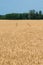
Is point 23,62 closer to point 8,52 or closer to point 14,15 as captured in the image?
point 8,52

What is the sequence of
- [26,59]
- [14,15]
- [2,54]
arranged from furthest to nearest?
[14,15] < [2,54] < [26,59]

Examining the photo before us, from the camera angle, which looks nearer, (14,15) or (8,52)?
(8,52)

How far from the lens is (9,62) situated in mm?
7910

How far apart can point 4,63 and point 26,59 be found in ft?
3.16

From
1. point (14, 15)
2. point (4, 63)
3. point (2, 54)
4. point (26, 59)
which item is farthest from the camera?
point (14, 15)

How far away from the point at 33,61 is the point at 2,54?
5.76ft

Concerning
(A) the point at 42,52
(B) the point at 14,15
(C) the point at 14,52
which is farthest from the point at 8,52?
(B) the point at 14,15

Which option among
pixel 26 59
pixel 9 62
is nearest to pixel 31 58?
pixel 26 59

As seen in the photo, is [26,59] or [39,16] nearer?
[26,59]

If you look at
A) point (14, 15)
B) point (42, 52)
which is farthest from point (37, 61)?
point (14, 15)

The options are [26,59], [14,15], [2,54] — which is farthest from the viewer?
[14,15]

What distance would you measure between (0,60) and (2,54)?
1.16m

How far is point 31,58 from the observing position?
842cm

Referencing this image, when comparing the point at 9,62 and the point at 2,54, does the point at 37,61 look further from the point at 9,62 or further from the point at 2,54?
the point at 2,54
